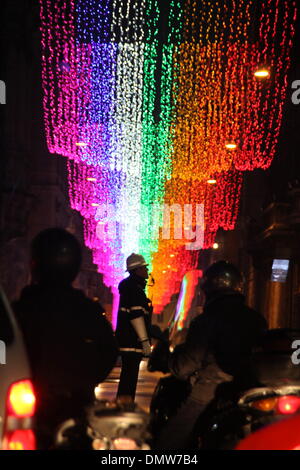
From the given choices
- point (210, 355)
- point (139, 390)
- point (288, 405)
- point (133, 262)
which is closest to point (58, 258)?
point (210, 355)

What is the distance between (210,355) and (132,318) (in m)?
4.76

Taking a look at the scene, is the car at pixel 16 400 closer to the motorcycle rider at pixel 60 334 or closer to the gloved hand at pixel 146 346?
the motorcycle rider at pixel 60 334

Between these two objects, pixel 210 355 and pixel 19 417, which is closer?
pixel 19 417

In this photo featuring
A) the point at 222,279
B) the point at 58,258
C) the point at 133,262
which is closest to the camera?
the point at 58,258

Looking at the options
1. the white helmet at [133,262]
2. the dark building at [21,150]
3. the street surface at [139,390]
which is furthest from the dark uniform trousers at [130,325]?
the dark building at [21,150]

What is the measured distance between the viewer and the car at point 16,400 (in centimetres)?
493

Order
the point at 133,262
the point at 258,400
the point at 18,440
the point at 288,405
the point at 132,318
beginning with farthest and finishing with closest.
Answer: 1. the point at 133,262
2. the point at 132,318
3. the point at 258,400
4. the point at 288,405
5. the point at 18,440

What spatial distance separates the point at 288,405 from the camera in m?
5.65

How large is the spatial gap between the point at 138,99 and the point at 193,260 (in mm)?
56295

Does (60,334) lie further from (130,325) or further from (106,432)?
(130,325)

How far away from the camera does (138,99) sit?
2531 cm

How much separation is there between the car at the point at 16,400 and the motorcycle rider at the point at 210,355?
Result: 1.77m

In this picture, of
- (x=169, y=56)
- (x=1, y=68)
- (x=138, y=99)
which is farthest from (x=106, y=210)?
(x=169, y=56)

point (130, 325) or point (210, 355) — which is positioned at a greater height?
point (130, 325)
